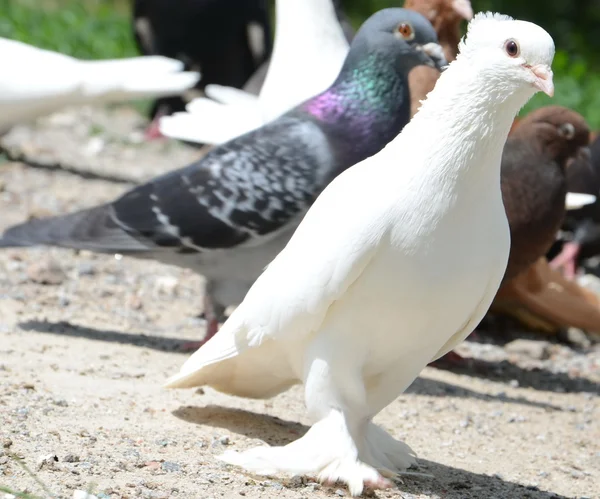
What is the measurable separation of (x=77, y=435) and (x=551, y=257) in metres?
4.63

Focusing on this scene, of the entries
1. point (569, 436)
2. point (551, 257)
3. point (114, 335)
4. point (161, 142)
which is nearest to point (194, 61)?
point (161, 142)

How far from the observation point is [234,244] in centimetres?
486

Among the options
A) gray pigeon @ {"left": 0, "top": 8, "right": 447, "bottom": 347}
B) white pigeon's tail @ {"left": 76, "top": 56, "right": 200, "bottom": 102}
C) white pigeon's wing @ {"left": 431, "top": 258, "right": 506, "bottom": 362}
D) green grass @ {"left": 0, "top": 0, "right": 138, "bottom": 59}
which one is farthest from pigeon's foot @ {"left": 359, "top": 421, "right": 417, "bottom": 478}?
green grass @ {"left": 0, "top": 0, "right": 138, "bottom": 59}

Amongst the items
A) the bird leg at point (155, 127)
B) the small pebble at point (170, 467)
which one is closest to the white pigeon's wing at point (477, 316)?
the small pebble at point (170, 467)

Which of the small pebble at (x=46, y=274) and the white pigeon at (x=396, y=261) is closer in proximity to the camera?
the white pigeon at (x=396, y=261)

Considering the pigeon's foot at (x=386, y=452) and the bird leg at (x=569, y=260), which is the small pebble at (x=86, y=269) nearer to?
the pigeon's foot at (x=386, y=452)

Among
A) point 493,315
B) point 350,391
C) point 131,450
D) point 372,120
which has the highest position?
point 372,120

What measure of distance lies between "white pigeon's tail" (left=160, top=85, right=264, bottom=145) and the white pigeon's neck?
263 centimetres

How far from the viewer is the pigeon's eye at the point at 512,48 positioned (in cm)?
310

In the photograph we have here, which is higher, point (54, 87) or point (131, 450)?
point (54, 87)

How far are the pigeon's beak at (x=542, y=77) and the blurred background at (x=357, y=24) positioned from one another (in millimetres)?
6282

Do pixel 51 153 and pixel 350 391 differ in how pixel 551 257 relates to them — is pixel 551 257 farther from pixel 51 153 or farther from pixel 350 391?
pixel 350 391

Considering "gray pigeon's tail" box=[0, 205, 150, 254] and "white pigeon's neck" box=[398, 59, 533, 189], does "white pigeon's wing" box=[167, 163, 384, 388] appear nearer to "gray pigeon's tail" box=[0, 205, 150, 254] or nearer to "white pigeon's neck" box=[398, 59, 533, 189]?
"white pigeon's neck" box=[398, 59, 533, 189]

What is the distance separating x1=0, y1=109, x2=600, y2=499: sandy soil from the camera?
332 centimetres
